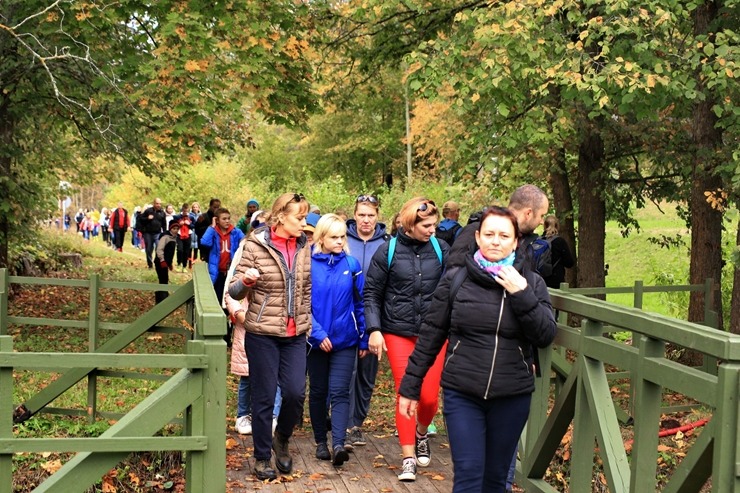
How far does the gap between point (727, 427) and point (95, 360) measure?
266 centimetres

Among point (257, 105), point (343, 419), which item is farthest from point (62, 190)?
point (343, 419)

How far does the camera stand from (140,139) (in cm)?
1575

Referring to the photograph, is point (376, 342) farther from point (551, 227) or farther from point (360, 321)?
point (551, 227)

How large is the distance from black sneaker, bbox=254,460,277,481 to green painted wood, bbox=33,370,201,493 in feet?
7.81

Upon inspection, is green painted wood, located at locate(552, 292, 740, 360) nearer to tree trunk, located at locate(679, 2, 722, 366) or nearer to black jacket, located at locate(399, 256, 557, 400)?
black jacket, located at locate(399, 256, 557, 400)

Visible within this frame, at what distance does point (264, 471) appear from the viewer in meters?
7.18

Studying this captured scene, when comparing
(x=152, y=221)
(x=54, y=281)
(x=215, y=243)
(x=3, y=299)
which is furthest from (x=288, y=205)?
(x=152, y=221)

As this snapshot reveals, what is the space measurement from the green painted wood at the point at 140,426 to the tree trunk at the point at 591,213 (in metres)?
11.9

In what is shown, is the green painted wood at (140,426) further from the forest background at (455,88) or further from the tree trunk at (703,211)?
the tree trunk at (703,211)

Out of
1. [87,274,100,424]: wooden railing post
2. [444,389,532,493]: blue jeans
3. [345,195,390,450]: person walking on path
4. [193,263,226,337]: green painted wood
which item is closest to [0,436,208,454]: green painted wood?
[193,263,226,337]: green painted wood

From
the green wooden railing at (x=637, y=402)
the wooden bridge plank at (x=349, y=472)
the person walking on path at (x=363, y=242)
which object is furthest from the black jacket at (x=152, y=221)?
the green wooden railing at (x=637, y=402)

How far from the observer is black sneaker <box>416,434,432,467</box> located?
7660 millimetres

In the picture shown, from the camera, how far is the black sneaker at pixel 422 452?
302 inches

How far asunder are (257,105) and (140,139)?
2539 mm
